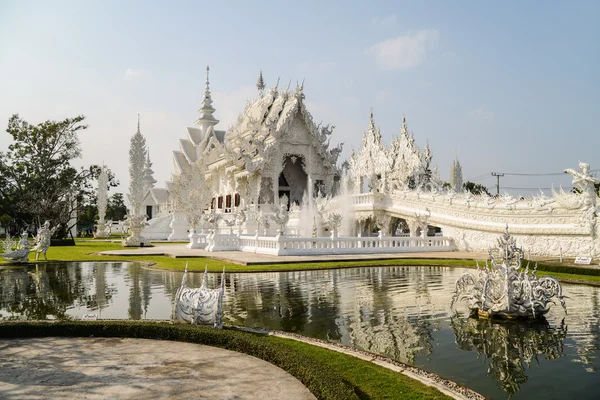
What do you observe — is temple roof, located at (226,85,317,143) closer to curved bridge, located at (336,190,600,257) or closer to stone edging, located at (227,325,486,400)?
curved bridge, located at (336,190,600,257)

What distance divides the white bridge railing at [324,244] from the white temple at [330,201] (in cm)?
5

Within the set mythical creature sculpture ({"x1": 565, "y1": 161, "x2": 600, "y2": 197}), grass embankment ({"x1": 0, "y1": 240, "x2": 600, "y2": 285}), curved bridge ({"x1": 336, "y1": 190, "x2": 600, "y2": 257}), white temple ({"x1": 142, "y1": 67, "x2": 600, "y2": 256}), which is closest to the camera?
grass embankment ({"x1": 0, "y1": 240, "x2": 600, "y2": 285})

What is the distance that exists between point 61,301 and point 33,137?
33863 mm

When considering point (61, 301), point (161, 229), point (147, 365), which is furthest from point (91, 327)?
point (161, 229)

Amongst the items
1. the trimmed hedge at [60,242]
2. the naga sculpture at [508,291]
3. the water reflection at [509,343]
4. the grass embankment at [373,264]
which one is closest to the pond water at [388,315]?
the water reflection at [509,343]

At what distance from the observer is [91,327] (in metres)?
6.36

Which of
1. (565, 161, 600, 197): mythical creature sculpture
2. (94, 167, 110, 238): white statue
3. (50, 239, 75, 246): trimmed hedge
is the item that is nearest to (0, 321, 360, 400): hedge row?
(565, 161, 600, 197): mythical creature sculpture

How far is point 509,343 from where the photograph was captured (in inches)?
246

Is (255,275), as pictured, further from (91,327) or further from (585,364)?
(585,364)

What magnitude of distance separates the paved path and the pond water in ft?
5.32

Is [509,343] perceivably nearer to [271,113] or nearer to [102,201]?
[271,113]

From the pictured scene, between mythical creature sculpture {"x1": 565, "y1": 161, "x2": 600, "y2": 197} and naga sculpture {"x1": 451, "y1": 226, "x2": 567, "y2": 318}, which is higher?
mythical creature sculpture {"x1": 565, "y1": 161, "x2": 600, "y2": 197}

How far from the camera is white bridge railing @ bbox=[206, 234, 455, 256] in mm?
19486

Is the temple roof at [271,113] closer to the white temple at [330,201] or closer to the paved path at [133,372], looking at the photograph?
the white temple at [330,201]
